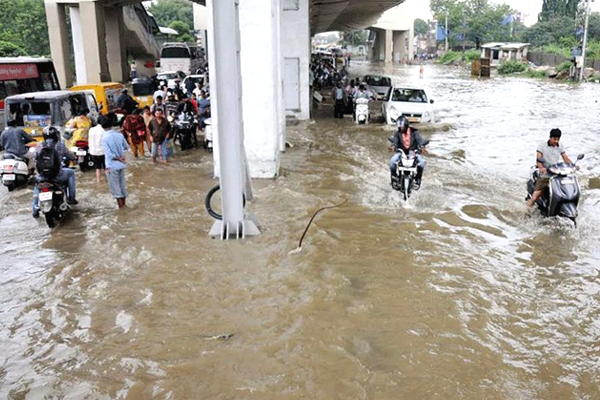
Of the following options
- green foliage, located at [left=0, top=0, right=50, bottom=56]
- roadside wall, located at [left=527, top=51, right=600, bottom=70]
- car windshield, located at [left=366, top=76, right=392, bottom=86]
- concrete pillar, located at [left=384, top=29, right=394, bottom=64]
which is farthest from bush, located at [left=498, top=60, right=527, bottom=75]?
green foliage, located at [left=0, top=0, right=50, bottom=56]

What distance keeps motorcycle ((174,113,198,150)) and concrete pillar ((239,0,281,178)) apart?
358 centimetres

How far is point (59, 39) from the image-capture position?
109 ft

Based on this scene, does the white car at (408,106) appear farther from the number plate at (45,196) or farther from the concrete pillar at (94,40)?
the concrete pillar at (94,40)

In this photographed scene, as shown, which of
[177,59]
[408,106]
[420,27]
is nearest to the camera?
[408,106]

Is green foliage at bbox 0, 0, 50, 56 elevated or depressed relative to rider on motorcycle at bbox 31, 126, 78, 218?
elevated

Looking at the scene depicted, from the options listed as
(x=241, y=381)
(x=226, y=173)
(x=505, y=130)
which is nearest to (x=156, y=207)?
(x=226, y=173)

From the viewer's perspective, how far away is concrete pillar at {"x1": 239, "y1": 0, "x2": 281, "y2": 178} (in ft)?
37.3

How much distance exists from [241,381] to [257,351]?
0.49 metres

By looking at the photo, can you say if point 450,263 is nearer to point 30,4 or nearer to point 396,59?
point 30,4

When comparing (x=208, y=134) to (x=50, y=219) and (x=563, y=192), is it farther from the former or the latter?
(x=563, y=192)

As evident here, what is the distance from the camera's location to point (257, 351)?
201 inches

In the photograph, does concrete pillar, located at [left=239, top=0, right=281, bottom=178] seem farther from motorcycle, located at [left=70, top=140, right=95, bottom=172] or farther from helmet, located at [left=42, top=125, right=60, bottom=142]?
helmet, located at [left=42, top=125, right=60, bottom=142]

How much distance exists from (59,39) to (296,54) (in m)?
19.4

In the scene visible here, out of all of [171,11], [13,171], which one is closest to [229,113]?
[13,171]
